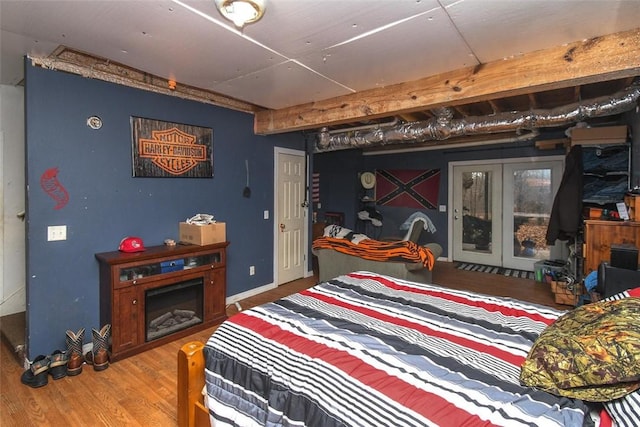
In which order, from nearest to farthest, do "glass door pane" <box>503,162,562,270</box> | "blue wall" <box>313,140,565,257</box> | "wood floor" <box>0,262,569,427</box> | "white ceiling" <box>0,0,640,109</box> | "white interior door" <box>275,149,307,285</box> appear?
"white ceiling" <box>0,0,640,109</box> → "wood floor" <box>0,262,569,427</box> → "white interior door" <box>275,149,307,285</box> → "glass door pane" <box>503,162,562,270</box> → "blue wall" <box>313,140,565,257</box>

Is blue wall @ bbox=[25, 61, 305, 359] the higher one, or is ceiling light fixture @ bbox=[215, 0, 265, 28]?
ceiling light fixture @ bbox=[215, 0, 265, 28]

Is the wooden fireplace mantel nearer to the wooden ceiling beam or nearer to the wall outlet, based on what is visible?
the wall outlet

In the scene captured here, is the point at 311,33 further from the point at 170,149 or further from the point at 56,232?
the point at 56,232

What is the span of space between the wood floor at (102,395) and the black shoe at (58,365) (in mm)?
45

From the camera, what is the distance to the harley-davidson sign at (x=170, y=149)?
3062mm

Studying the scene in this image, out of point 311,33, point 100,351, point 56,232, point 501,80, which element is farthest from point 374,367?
point 56,232

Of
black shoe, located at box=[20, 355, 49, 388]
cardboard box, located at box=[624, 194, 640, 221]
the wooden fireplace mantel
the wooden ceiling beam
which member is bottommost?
black shoe, located at box=[20, 355, 49, 388]

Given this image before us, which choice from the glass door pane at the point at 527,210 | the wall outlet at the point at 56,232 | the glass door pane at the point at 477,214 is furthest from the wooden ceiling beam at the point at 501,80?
the glass door pane at the point at 477,214

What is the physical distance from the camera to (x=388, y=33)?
6.60 ft

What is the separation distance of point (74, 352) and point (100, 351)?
18 cm

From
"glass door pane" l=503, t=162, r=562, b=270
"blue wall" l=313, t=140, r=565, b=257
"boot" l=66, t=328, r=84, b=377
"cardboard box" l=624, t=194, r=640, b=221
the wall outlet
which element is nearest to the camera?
"boot" l=66, t=328, r=84, b=377

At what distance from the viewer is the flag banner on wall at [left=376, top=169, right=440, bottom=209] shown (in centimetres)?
664

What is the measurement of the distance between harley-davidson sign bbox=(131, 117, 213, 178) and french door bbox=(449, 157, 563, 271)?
4798 mm

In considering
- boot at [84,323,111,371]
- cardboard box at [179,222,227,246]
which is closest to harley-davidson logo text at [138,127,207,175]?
cardboard box at [179,222,227,246]
